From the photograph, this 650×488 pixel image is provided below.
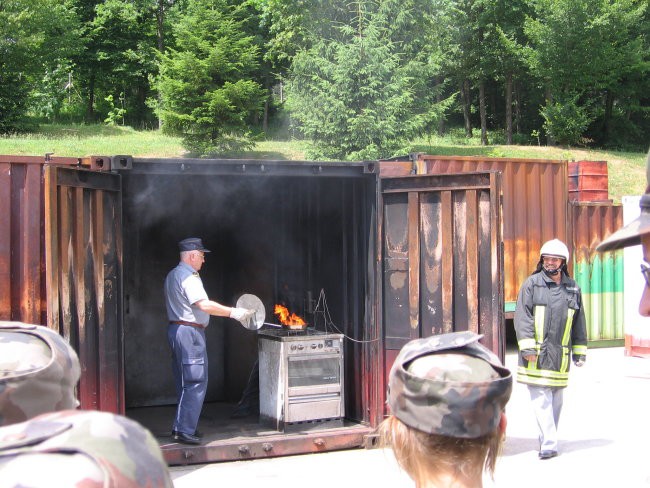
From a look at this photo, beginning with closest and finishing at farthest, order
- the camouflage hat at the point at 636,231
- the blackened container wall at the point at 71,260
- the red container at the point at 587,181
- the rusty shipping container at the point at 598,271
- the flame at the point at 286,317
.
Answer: the camouflage hat at the point at 636,231, the blackened container wall at the point at 71,260, the flame at the point at 286,317, the rusty shipping container at the point at 598,271, the red container at the point at 587,181

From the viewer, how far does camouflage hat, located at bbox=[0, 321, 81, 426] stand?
2.07m

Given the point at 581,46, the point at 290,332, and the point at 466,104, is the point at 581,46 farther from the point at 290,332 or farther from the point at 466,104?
the point at 290,332

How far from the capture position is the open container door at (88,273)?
6.63 m

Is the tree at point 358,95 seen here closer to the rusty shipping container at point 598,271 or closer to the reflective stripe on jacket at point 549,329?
the rusty shipping container at point 598,271

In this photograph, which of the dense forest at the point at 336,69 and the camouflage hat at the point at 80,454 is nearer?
the camouflage hat at the point at 80,454

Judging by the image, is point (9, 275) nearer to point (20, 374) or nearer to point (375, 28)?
point (20, 374)

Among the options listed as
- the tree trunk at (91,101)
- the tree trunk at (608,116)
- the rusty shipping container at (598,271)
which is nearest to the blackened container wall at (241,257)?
the rusty shipping container at (598,271)

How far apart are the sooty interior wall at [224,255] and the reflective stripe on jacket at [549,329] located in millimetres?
2249

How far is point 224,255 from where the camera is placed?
11133 mm

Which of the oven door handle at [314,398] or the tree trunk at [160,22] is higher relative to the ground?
the tree trunk at [160,22]

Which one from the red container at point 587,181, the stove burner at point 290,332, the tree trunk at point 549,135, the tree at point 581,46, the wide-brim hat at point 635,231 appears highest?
the tree at point 581,46

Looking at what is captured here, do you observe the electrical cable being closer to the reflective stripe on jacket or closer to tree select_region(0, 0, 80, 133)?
the reflective stripe on jacket

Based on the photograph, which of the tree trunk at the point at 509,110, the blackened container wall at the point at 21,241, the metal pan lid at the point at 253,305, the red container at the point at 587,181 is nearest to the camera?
the blackened container wall at the point at 21,241

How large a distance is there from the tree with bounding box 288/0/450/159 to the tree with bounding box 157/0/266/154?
248cm
